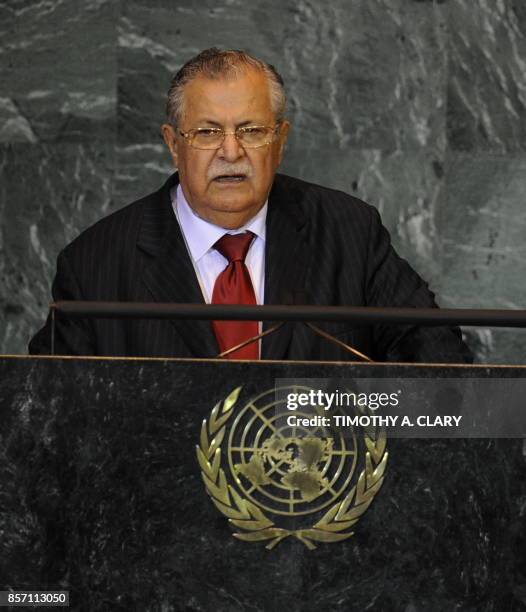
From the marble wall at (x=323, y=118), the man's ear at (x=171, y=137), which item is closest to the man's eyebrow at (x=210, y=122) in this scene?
the man's ear at (x=171, y=137)

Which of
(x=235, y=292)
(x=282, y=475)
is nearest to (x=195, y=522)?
(x=282, y=475)

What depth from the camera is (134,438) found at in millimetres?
2090

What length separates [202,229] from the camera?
2.96 meters

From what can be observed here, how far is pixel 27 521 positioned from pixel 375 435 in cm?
53

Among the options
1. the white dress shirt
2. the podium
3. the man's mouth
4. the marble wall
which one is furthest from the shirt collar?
the marble wall

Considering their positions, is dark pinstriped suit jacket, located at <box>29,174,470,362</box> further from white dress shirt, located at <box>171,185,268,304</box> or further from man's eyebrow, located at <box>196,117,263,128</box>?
man's eyebrow, located at <box>196,117,263,128</box>

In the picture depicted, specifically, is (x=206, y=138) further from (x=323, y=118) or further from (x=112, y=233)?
(x=323, y=118)

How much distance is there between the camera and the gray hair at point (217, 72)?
9.57 feet

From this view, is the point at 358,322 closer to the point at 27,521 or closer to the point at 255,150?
the point at 27,521

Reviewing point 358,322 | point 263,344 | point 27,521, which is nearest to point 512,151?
point 263,344

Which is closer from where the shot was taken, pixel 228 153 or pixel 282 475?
pixel 282 475

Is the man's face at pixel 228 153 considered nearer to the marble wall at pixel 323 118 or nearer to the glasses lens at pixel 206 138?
the glasses lens at pixel 206 138

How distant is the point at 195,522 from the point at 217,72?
3.78ft

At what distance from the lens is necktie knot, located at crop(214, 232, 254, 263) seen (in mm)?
2924
